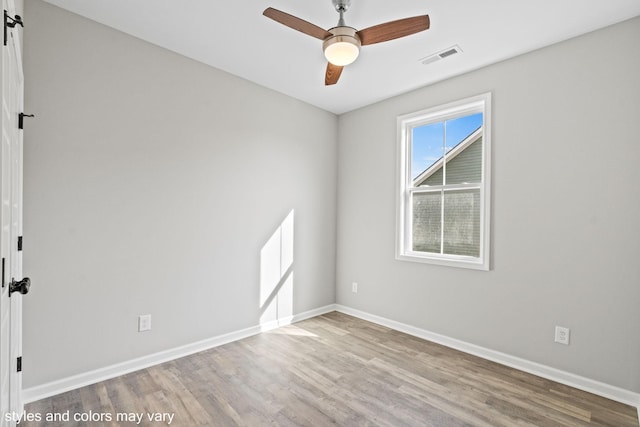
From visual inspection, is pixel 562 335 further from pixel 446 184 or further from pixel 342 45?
pixel 342 45

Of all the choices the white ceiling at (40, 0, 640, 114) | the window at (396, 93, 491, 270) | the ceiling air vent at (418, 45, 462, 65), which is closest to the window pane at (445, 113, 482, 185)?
the window at (396, 93, 491, 270)

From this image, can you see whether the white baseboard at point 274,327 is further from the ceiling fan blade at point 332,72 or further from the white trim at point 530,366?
the ceiling fan blade at point 332,72

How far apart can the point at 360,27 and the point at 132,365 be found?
3268mm

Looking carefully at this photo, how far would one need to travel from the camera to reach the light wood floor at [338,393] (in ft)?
6.92

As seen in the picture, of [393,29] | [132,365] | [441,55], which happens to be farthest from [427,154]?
[132,365]

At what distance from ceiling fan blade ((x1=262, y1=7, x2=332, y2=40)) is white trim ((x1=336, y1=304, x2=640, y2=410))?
3005 millimetres

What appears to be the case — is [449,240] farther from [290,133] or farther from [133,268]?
[133,268]

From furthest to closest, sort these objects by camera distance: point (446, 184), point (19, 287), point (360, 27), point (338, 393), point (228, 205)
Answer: point (446, 184), point (228, 205), point (360, 27), point (338, 393), point (19, 287)

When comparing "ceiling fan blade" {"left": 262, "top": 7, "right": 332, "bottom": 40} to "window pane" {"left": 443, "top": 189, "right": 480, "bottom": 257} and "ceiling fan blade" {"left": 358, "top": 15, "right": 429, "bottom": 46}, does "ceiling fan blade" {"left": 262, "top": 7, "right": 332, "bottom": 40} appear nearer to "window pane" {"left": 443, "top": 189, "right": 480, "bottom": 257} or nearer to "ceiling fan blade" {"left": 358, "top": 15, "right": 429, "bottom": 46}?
"ceiling fan blade" {"left": 358, "top": 15, "right": 429, "bottom": 46}

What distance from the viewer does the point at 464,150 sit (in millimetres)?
3355

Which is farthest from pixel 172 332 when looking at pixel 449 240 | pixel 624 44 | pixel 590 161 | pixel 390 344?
pixel 624 44

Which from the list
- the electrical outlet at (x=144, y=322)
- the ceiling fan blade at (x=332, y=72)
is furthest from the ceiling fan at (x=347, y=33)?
the electrical outlet at (x=144, y=322)

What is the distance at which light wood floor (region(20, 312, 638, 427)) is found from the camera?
211 centimetres

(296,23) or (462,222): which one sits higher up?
(296,23)
